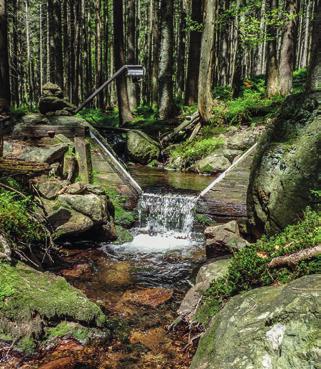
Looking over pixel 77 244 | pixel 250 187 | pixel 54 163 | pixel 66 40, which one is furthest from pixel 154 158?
pixel 66 40

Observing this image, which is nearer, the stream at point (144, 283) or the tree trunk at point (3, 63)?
the stream at point (144, 283)

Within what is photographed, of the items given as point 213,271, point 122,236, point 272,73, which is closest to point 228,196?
point 122,236

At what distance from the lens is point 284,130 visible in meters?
5.83

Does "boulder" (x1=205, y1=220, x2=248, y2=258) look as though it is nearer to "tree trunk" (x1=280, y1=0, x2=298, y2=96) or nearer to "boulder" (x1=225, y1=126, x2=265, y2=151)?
"boulder" (x1=225, y1=126, x2=265, y2=151)

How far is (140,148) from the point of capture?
603 inches

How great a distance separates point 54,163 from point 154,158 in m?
6.93

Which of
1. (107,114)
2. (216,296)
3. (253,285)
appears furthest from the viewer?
(107,114)

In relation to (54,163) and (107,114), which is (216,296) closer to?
(54,163)

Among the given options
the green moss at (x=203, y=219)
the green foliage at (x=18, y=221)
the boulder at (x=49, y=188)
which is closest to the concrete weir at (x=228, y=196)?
the green moss at (x=203, y=219)

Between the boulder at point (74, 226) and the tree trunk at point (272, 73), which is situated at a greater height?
the tree trunk at point (272, 73)

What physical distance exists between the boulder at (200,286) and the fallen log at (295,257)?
116 centimetres

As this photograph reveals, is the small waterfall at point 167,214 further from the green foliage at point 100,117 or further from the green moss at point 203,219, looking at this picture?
the green foliage at point 100,117

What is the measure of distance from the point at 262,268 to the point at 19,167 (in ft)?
13.5

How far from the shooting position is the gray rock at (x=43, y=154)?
28.3 feet
